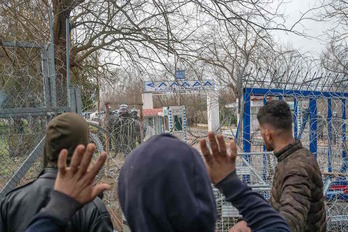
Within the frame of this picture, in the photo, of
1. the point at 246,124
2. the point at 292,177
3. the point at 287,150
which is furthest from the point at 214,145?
the point at 246,124

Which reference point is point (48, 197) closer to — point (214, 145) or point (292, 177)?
point (214, 145)

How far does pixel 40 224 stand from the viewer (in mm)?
1034

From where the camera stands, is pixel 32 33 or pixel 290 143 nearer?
pixel 290 143

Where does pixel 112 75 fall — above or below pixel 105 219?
above

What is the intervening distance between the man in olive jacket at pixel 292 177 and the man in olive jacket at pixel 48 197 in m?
0.94

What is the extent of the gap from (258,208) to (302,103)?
5816 mm

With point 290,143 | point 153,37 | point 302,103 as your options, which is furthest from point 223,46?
point 290,143

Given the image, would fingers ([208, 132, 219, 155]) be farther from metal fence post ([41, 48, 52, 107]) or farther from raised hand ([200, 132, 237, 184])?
metal fence post ([41, 48, 52, 107])

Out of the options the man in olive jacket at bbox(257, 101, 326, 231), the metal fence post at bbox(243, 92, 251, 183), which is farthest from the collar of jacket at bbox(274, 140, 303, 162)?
the metal fence post at bbox(243, 92, 251, 183)

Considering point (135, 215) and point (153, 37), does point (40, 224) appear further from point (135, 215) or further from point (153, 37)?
point (153, 37)

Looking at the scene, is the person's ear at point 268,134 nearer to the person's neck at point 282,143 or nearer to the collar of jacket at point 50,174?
the person's neck at point 282,143

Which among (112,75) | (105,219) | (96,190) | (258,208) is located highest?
(112,75)

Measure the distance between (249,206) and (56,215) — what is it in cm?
67

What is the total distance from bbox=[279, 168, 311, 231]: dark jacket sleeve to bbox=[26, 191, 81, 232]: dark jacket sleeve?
111 cm
